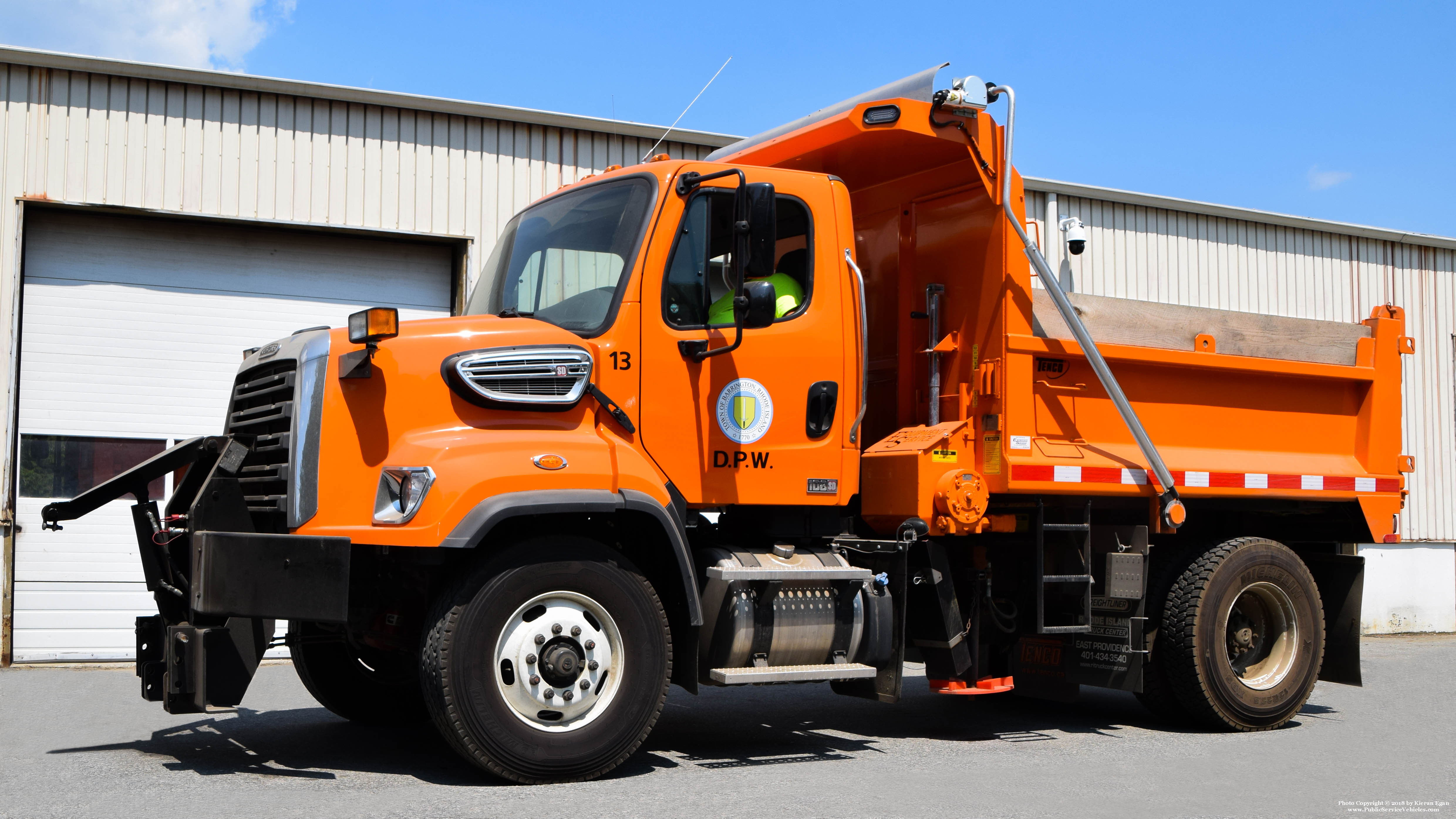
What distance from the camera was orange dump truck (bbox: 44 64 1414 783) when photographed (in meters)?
5.80

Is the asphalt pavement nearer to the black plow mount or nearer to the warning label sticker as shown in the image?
the black plow mount

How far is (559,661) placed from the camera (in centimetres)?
580

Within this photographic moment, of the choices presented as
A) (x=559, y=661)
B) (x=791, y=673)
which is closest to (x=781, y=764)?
(x=791, y=673)

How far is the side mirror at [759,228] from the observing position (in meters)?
6.20

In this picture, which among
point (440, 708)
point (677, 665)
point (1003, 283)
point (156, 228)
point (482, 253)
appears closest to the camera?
point (440, 708)

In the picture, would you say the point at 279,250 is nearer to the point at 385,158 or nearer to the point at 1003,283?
the point at 385,158

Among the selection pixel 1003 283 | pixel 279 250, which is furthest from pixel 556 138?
pixel 1003 283

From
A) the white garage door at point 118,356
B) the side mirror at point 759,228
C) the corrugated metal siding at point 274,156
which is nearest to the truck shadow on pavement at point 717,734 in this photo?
the side mirror at point 759,228

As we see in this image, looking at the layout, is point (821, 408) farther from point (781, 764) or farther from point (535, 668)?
point (535, 668)

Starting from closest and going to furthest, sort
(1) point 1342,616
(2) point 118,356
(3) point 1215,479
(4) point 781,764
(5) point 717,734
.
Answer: (4) point 781,764
(5) point 717,734
(3) point 1215,479
(1) point 1342,616
(2) point 118,356

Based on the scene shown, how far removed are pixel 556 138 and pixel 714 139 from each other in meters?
1.70

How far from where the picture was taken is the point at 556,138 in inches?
525

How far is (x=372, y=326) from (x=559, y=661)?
1742 mm

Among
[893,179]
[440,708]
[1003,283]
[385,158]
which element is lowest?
[440,708]
